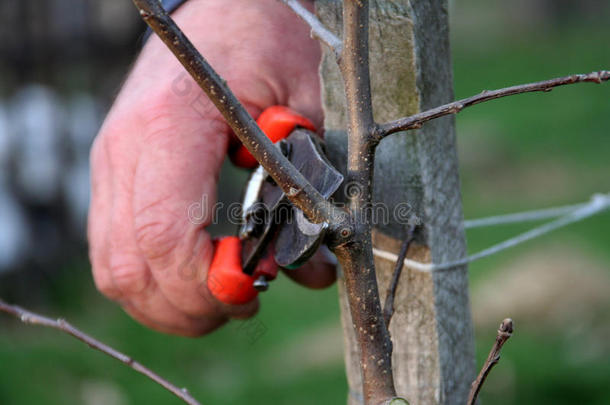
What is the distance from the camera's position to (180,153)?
108cm

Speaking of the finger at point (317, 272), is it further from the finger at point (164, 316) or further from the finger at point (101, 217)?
the finger at point (101, 217)

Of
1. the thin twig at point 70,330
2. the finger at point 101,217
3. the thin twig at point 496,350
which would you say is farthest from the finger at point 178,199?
the thin twig at point 496,350

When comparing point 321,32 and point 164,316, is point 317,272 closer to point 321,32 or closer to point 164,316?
point 164,316

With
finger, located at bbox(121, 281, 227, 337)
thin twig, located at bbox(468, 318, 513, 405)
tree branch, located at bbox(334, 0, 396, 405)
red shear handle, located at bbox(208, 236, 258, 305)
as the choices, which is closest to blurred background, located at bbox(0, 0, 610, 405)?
finger, located at bbox(121, 281, 227, 337)

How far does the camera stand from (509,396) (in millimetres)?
2500

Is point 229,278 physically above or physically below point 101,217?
below

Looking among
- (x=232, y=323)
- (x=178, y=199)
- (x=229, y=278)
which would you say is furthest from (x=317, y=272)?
(x=232, y=323)

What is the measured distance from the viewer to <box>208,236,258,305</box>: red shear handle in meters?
1.09

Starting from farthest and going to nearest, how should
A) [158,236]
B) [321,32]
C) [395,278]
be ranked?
[158,236], [395,278], [321,32]

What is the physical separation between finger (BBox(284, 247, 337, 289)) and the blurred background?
0.54 ft

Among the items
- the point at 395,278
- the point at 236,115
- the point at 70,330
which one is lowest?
the point at 395,278

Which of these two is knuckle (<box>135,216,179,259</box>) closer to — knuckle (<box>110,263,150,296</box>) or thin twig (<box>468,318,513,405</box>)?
knuckle (<box>110,263,150,296</box>)

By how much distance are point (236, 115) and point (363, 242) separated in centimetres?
22

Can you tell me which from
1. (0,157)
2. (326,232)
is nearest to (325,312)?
(0,157)
